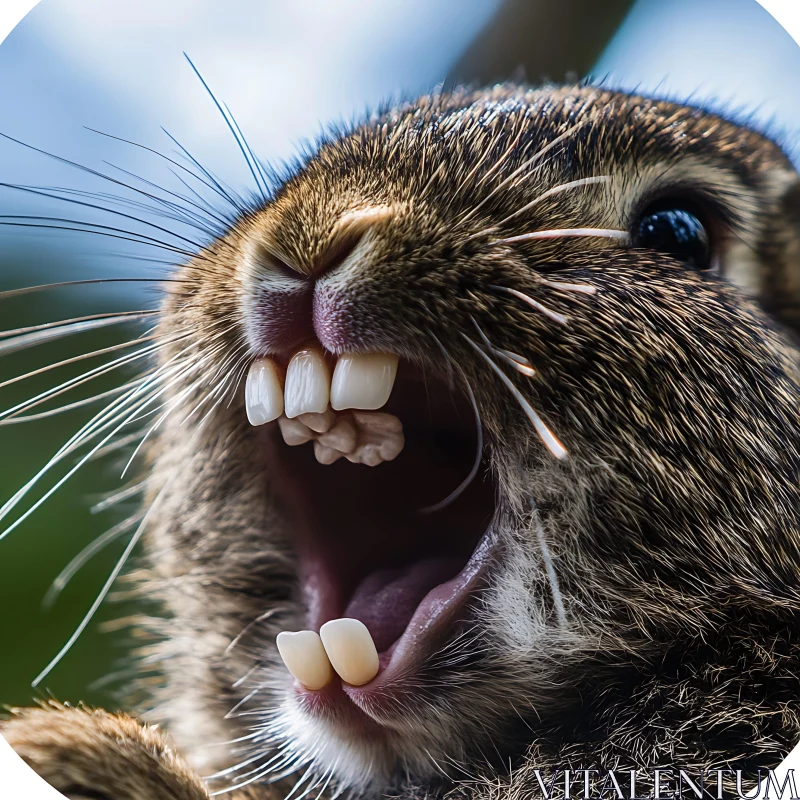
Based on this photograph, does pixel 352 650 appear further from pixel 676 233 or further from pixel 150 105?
pixel 150 105

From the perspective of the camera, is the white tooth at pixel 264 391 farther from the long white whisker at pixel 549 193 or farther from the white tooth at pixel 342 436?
the long white whisker at pixel 549 193

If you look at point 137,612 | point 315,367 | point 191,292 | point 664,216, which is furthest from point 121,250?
point 664,216

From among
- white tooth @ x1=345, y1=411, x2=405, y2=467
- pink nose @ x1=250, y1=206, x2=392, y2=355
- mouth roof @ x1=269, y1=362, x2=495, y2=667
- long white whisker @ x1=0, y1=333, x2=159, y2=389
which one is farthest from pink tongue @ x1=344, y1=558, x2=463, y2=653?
long white whisker @ x1=0, y1=333, x2=159, y2=389

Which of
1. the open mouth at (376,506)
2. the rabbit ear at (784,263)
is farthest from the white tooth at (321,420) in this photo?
the rabbit ear at (784,263)

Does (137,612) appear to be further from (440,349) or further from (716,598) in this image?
(716,598)

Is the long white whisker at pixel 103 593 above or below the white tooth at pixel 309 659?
above

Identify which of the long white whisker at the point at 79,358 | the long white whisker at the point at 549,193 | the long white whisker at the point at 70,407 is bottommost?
the long white whisker at the point at 549,193
